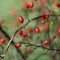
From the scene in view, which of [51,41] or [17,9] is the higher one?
[17,9]

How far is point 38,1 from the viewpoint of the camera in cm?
226

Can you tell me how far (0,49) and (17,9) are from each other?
51 cm

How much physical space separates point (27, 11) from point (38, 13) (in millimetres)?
132

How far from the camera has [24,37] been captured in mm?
2182

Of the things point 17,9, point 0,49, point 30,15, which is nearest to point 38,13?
point 30,15

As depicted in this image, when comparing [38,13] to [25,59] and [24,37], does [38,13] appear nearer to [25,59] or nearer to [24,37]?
[24,37]

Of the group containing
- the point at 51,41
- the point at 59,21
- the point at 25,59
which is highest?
the point at 59,21

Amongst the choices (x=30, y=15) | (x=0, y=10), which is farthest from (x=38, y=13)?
(x=0, y=10)

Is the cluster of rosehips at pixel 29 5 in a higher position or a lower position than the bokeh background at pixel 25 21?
higher

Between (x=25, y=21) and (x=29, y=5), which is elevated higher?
(x=29, y=5)

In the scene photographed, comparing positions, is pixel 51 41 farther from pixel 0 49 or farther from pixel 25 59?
pixel 0 49

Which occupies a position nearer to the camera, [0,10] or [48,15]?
[48,15]

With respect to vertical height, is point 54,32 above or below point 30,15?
below

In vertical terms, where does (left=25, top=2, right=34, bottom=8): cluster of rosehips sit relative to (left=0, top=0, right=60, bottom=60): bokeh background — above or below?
above
